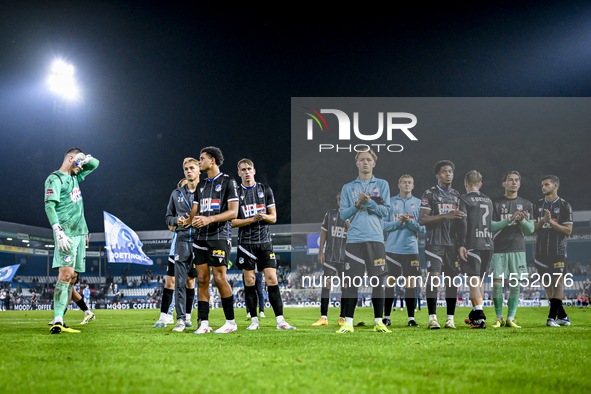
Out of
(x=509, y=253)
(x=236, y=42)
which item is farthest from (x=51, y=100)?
(x=509, y=253)

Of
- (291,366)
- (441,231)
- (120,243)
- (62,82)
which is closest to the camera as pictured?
(291,366)

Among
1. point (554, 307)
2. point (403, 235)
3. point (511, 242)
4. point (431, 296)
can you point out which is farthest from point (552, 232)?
point (431, 296)

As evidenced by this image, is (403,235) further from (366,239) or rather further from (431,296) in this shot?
(366,239)

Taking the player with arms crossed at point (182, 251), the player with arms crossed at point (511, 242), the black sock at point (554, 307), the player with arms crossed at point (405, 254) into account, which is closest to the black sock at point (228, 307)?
the player with arms crossed at point (182, 251)

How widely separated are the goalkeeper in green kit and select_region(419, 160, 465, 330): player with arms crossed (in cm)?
561

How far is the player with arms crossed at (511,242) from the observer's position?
8305 mm

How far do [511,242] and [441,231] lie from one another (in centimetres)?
149

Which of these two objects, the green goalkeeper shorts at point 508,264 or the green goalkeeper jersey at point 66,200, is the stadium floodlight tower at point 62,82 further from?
the green goalkeeper shorts at point 508,264

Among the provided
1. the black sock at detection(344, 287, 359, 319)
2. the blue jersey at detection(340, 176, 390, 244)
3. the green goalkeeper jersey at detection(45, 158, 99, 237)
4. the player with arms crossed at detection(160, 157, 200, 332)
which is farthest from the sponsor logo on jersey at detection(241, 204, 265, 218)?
the green goalkeeper jersey at detection(45, 158, 99, 237)

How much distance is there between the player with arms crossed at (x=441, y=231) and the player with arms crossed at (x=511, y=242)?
2.88 ft

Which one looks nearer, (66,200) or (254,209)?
(66,200)

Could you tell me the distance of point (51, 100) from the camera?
2986 centimetres

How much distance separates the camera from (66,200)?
6.86 meters

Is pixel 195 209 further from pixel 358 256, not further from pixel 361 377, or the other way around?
pixel 361 377
